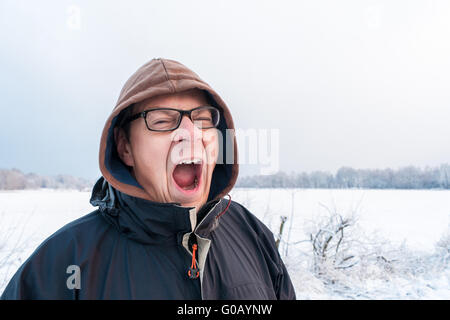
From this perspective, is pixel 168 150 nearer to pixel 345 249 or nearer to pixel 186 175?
pixel 186 175

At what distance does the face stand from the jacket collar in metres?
0.17

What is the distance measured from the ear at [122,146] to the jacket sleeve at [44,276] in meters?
0.59

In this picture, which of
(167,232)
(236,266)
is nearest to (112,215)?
(167,232)

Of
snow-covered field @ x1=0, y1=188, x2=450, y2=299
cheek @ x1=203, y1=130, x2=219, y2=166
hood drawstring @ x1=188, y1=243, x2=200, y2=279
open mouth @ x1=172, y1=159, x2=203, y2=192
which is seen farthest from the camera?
snow-covered field @ x1=0, y1=188, x2=450, y2=299

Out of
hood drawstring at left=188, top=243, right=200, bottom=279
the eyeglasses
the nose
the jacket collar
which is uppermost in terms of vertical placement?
the eyeglasses

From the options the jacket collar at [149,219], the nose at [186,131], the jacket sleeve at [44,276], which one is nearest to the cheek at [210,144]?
the nose at [186,131]

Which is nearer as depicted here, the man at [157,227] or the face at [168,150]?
the man at [157,227]

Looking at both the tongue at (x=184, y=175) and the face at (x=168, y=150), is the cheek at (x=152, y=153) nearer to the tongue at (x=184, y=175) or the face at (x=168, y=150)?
the face at (x=168, y=150)

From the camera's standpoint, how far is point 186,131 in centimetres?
141

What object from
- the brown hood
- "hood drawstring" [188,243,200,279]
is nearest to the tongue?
the brown hood

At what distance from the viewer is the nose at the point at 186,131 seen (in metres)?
1.41

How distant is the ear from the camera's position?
1.56 m

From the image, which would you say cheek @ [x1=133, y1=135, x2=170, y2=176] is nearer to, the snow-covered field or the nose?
the nose

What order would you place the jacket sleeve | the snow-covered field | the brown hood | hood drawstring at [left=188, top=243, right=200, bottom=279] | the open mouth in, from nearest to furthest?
the jacket sleeve, hood drawstring at [left=188, top=243, right=200, bottom=279], the brown hood, the open mouth, the snow-covered field
